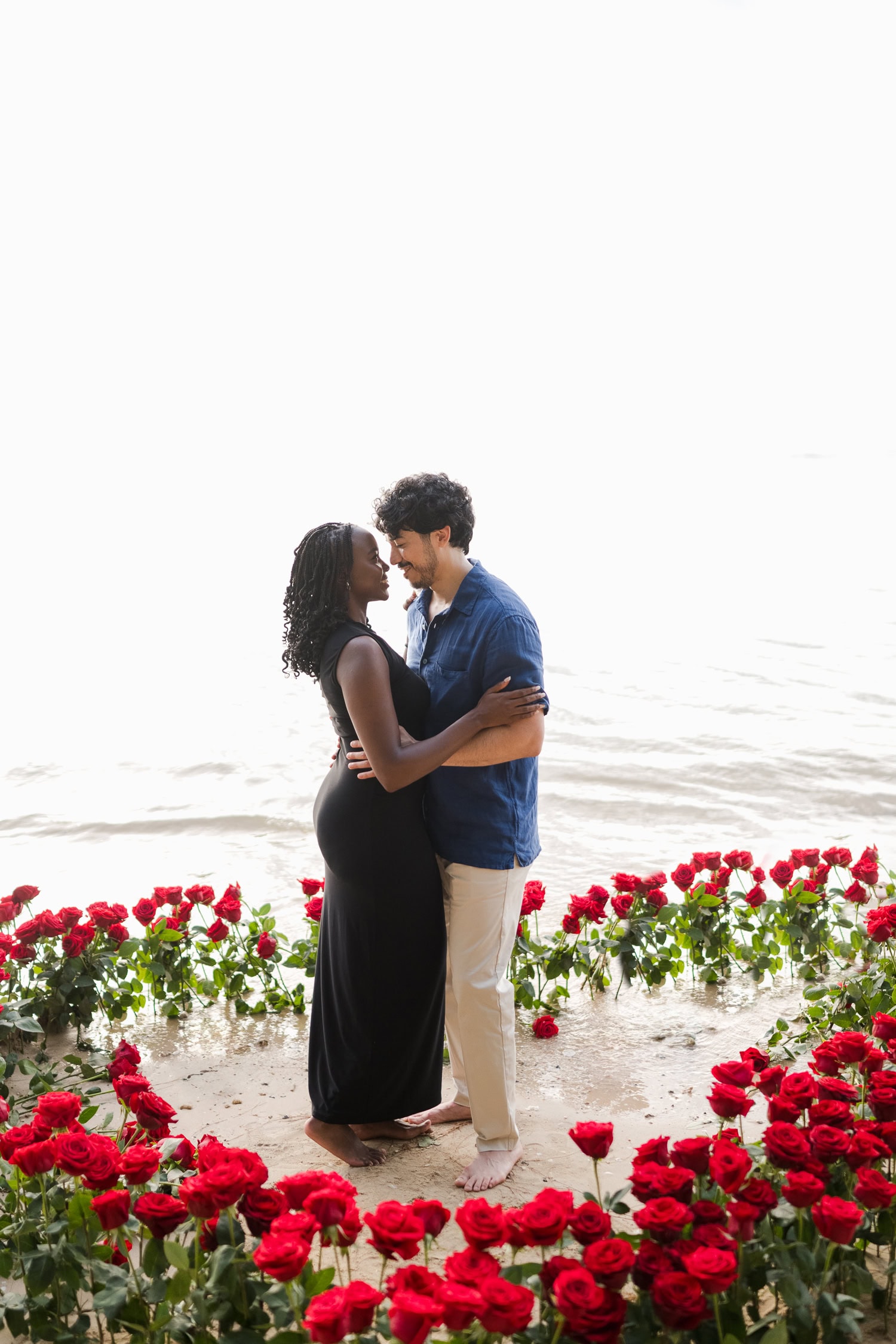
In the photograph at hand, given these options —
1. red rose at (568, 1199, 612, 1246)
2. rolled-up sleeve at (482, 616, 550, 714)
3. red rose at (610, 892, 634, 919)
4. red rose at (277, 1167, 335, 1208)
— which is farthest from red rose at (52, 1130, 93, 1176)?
red rose at (610, 892, 634, 919)

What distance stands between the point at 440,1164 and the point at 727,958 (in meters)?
1.42

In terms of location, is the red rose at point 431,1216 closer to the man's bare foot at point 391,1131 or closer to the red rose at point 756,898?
the man's bare foot at point 391,1131

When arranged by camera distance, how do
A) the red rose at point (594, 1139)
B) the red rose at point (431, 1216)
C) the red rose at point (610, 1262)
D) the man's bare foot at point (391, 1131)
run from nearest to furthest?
the red rose at point (610, 1262), the red rose at point (431, 1216), the red rose at point (594, 1139), the man's bare foot at point (391, 1131)

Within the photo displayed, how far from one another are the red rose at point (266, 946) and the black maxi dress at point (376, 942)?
718mm

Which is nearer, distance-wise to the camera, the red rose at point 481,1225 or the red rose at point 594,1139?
the red rose at point 481,1225

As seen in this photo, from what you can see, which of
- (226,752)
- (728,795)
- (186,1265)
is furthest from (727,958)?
(226,752)

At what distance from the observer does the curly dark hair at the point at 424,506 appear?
8.93ft

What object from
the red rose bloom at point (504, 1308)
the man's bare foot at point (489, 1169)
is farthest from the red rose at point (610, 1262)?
the man's bare foot at point (489, 1169)

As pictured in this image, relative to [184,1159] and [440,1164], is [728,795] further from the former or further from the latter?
[184,1159]

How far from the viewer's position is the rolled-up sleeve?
268 centimetres

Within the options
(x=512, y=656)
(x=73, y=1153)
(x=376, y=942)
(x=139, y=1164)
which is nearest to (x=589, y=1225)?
(x=139, y=1164)

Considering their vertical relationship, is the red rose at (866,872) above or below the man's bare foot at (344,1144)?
above

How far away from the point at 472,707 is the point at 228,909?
1.38 meters

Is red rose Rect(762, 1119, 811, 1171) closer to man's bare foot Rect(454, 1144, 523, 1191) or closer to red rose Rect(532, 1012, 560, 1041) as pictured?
man's bare foot Rect(454, 1144, 523, 1191)
